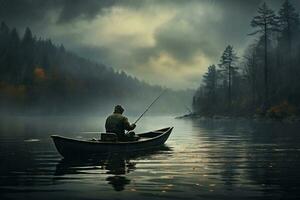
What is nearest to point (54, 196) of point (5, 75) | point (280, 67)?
point (280, 67)

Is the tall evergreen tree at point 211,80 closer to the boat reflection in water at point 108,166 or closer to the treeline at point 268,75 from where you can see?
the treeline at point 268,75

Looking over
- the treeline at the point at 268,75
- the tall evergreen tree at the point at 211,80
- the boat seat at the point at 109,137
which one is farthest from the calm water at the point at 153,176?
the tall evergreen tree at the point at 211,80

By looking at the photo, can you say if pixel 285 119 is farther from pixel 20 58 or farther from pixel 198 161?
pixel 20 58

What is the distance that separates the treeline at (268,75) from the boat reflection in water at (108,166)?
57.8 metres

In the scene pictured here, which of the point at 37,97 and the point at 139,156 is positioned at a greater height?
the point at 37,97

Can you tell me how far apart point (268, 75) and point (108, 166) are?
78.9 meters

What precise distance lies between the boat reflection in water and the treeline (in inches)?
2276

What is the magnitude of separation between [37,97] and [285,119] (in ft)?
369

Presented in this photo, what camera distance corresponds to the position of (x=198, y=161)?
19.4 meters

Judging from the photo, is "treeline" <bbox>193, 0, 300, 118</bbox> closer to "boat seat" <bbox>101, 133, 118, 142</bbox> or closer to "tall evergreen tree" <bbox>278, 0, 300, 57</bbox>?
"tall evergreen tree" <bbox>278, 0, 300, 57</bbox>

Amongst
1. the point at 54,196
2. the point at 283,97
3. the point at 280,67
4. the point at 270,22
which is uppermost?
the point at 270,22

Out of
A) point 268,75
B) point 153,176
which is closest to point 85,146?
point 153,176

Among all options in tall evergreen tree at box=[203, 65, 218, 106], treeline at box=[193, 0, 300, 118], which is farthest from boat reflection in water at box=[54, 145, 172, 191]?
tall evergreen tree at box=[203, 65, 218, 106]

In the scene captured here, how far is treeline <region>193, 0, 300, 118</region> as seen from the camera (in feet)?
257
